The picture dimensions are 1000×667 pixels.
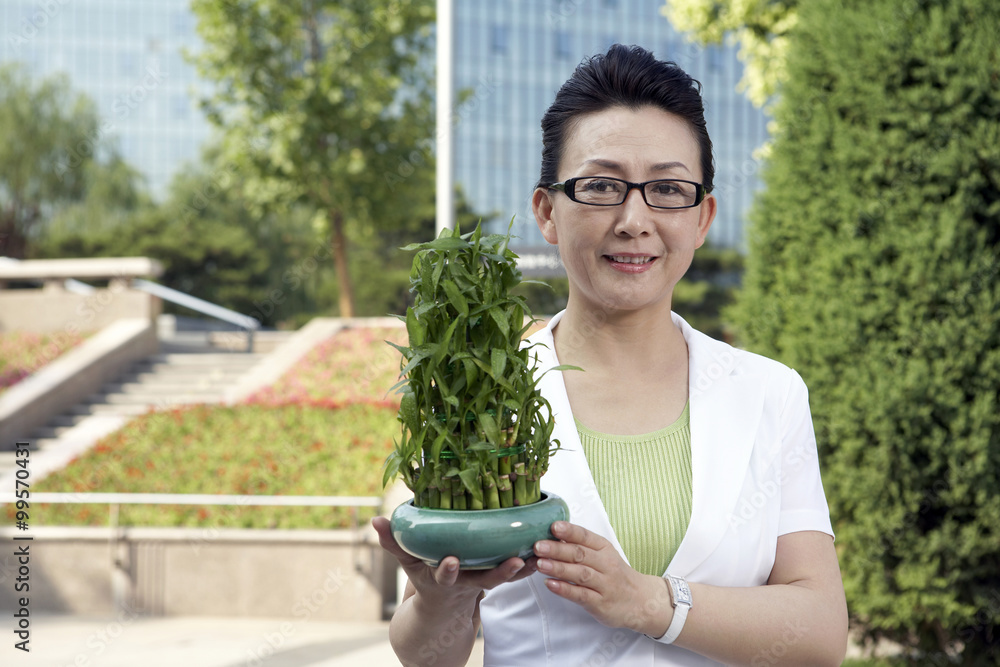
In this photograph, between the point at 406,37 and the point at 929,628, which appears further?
the point at 406,37

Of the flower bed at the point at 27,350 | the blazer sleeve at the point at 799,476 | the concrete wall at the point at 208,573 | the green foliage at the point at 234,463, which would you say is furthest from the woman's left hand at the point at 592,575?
the flower bed at the point at 27,350

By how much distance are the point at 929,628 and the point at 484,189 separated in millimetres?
68915

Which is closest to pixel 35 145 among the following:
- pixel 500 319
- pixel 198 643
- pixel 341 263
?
pixel 341 263

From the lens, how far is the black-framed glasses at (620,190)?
1.71 meters

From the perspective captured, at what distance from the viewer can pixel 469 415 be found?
4.98ft

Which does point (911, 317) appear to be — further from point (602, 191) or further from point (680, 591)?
point (680, 591)

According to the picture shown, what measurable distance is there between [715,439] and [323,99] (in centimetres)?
1762

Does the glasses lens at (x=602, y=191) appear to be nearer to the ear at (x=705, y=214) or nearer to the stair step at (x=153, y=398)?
the ear at (x=705, y=214)

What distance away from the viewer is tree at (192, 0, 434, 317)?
58.9 ft

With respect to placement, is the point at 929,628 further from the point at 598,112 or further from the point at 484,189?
the point at 484,189

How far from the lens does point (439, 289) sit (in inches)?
60.6

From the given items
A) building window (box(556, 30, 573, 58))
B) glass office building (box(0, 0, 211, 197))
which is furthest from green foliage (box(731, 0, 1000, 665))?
glass office building (box(0, 0, 211, 197))

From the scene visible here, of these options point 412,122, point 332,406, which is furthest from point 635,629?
point 412,122

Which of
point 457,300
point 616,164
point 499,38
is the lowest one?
point 457,300
